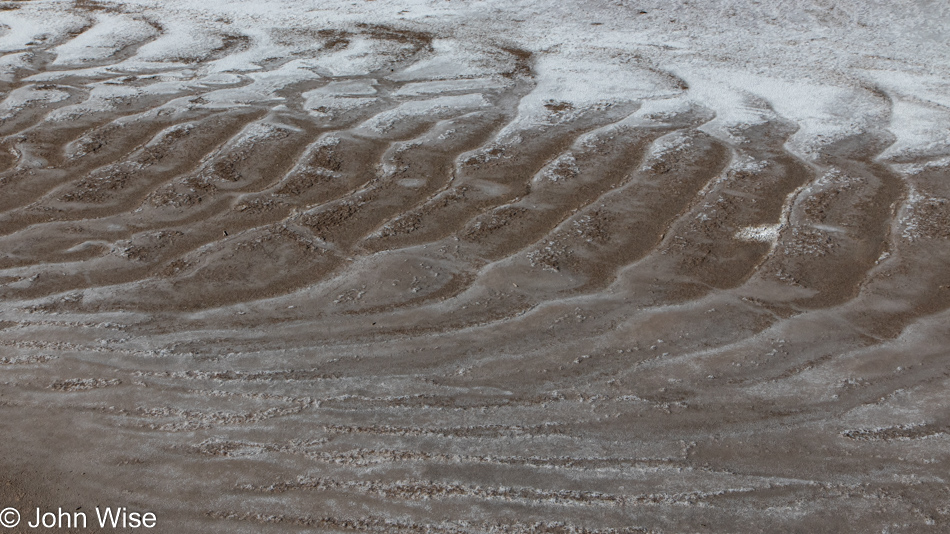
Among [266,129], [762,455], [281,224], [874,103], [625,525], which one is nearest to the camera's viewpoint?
[625,525]

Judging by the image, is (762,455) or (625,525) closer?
(625,525)

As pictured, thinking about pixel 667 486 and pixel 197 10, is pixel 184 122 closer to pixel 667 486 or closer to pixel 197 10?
pixel 197 10

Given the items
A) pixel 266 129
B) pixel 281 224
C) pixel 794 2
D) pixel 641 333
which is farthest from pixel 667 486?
pixel 794 2

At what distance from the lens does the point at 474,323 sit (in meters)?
2.35

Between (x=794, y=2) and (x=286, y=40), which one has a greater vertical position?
(x=794, y=2)

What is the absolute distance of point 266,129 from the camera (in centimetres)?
374

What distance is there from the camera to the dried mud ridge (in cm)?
178

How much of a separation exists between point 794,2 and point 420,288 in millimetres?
4449
